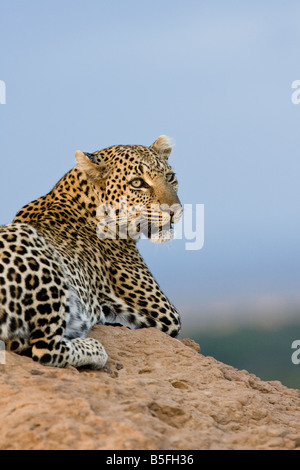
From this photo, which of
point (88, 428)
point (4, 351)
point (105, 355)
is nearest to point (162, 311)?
point (105, 355)

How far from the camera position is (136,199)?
11.2m

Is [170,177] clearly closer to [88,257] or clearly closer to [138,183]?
[138,183]

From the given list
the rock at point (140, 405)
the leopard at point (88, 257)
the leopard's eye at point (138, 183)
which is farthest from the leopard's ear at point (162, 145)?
the rock at point (140, 405)

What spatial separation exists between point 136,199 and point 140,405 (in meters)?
4.81

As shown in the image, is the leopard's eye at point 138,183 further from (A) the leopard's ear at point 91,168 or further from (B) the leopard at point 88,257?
(A) the leopard's ear at point 91,168

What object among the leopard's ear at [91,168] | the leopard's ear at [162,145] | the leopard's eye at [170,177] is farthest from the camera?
the leopard's ear at [162,145]

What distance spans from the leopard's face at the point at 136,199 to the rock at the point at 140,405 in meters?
1.93

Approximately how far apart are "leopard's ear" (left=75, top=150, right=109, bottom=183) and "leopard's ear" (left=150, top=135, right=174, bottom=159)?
4.10 feet

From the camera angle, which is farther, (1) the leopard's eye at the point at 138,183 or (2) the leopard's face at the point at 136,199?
(1) the leopard's eye at the point at 138,183

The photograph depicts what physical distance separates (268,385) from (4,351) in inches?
149

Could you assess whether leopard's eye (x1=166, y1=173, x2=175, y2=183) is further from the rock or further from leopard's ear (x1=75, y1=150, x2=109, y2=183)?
the rock

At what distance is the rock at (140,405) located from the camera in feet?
20.1
